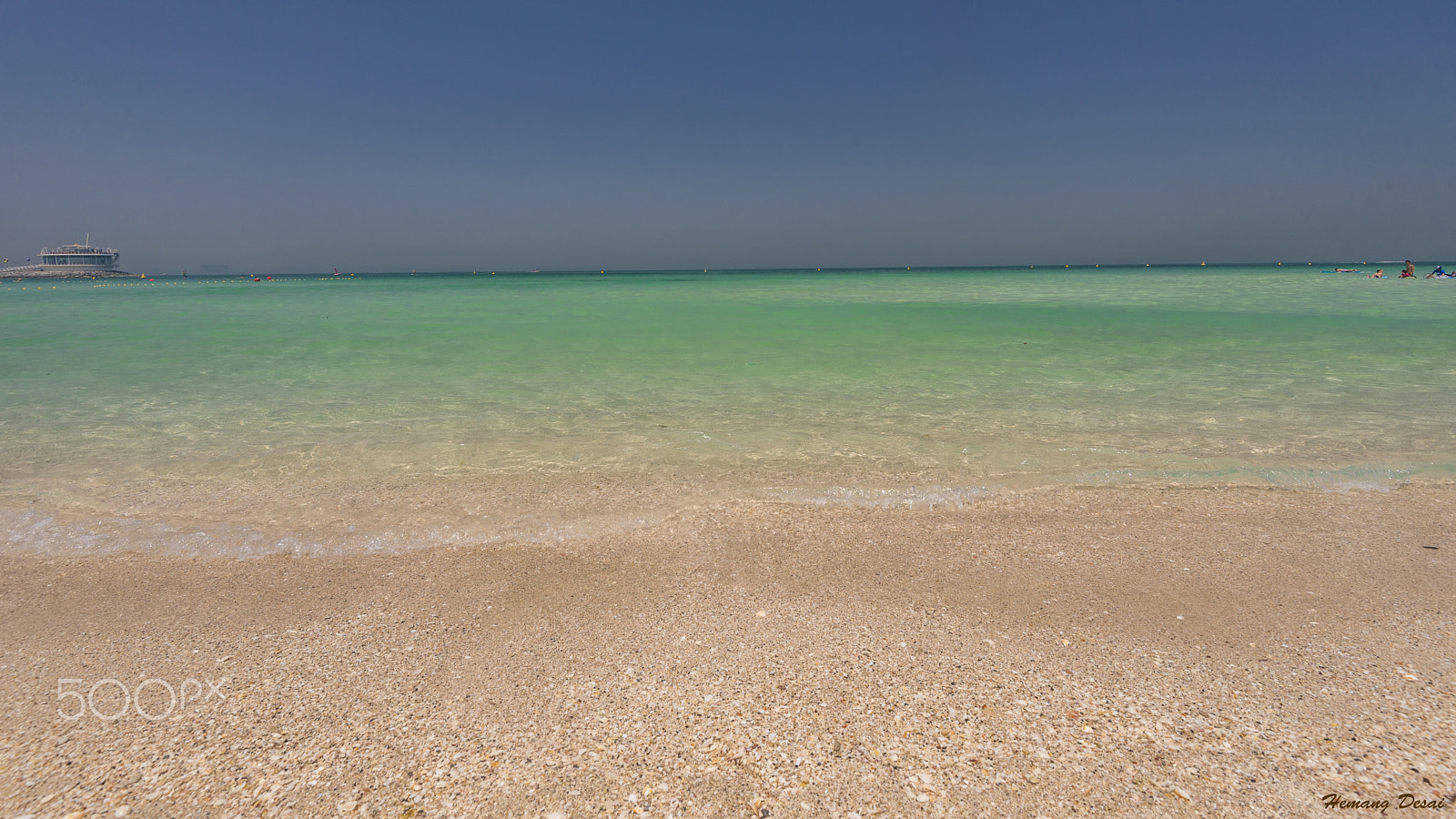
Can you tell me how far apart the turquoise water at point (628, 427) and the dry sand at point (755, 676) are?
0.85 metres

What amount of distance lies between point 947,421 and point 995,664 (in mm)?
4569

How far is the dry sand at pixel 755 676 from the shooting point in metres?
2.02

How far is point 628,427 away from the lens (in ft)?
22.6

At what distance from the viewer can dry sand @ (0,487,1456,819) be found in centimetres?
202

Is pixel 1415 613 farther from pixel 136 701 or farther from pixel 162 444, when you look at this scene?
pixel 162 444

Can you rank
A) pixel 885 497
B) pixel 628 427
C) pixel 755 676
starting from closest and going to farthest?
1. pixel 755 676
2. pixel 885 497
3. pixel 628 427

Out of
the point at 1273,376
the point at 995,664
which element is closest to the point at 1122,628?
the point at 995,664

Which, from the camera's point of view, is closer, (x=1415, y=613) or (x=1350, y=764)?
(x=1350, y=764)

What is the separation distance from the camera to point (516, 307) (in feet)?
94.5

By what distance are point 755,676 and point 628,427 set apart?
454 centimetres

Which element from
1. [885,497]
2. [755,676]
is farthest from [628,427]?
[755,676]
